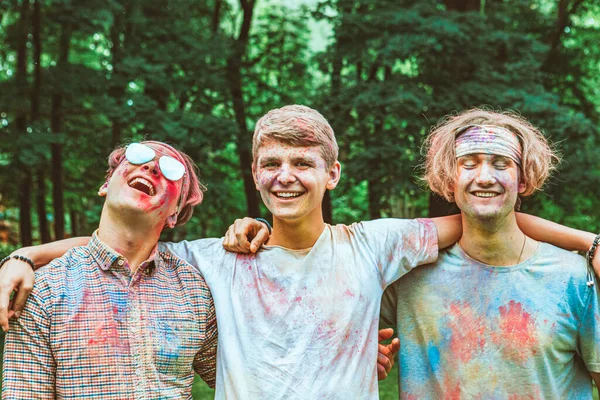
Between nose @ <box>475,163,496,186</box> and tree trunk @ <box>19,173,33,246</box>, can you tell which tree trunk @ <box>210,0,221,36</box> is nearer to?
tree trunk @ <box>19,173,33,246</box>

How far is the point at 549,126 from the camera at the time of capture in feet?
27.1

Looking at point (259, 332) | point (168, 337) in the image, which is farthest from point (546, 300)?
point (168, 337)

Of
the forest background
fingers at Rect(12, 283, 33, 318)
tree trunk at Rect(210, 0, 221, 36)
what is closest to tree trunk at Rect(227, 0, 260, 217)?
the forest background

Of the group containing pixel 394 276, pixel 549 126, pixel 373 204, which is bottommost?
pixel 373 204

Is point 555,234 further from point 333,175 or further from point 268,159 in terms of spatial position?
point 268,159

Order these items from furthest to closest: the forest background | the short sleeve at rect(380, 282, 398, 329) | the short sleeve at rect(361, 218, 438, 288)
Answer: the forest background → the short sleeve at rect(380, 282, 398, 329) → the short sleeve at rect(361, 218, 438, 288)

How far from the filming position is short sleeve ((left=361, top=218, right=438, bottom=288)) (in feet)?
9.82

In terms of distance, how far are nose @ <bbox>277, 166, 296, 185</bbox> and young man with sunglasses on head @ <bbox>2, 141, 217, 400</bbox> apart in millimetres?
476

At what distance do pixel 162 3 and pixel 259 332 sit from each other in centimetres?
827

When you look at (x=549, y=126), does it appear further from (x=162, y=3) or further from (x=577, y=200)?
(x=162, y=3)

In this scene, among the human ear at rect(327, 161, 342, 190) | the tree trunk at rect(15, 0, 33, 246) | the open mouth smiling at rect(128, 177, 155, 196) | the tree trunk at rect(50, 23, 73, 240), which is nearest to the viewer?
the open mouth smiling at rect(128, 177, 155, 196)

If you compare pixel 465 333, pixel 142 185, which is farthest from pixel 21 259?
pixel 465 333

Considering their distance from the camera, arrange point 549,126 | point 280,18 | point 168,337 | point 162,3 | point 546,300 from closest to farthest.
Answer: point 168,337 → point 546,300 → point 549,126 → point 162,3 → point 280,18

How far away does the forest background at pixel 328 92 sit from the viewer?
849 cm
